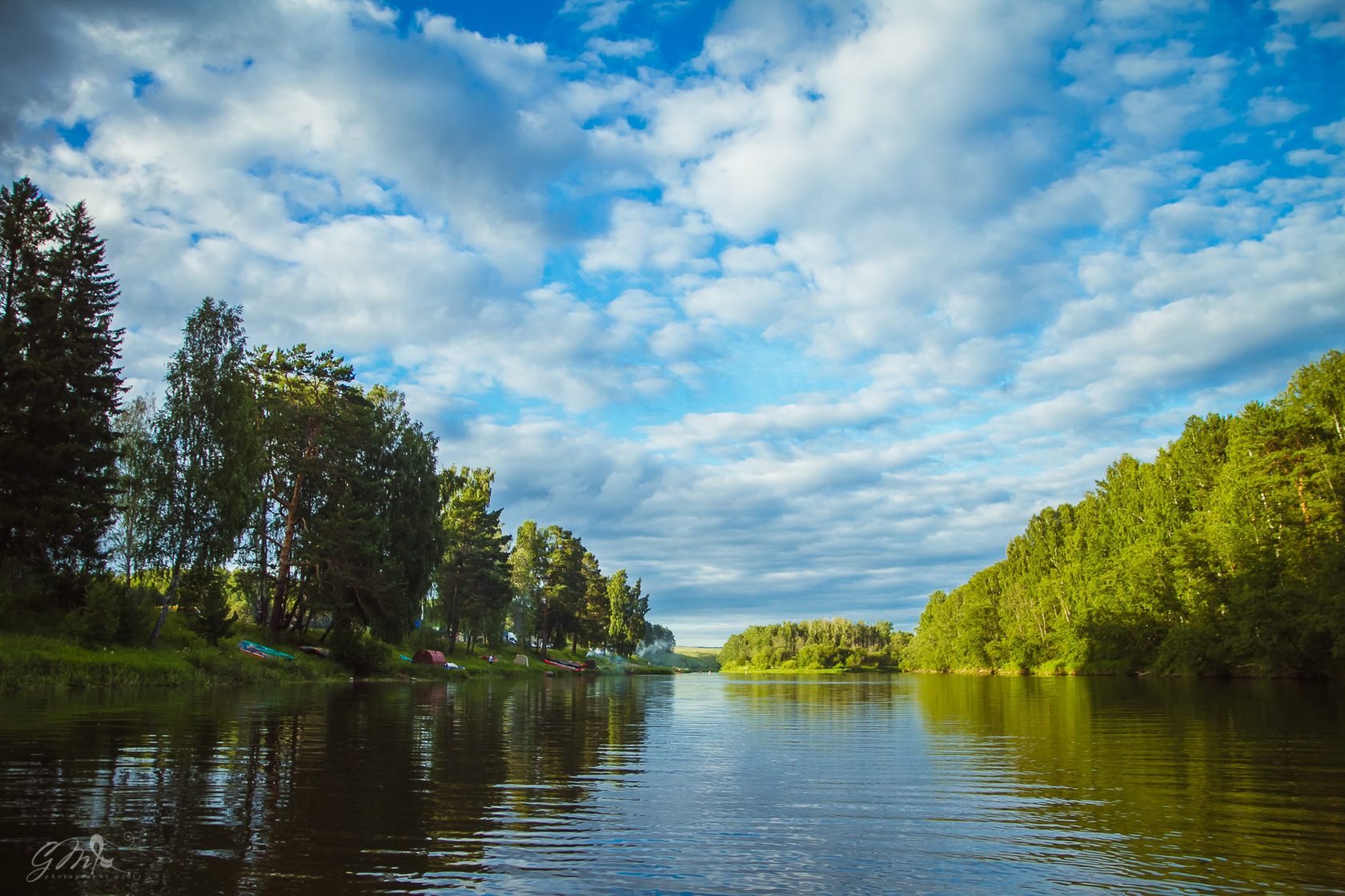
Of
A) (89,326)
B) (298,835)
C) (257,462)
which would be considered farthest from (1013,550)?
(298,835)

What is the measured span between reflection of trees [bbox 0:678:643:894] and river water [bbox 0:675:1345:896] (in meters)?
0.06

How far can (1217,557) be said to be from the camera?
66.7 metres

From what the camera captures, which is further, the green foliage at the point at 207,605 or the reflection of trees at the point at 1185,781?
the green foliage at the point at 207,605

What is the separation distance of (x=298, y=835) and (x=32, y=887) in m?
2.58

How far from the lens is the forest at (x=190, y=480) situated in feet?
118

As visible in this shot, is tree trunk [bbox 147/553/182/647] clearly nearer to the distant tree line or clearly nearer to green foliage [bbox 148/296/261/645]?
green foliage [bbox 148/296/261/645]

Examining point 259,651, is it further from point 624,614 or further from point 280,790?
point 624,614

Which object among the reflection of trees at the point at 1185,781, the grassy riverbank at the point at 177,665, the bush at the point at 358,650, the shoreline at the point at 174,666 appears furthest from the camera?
the bush at the point at 358,650

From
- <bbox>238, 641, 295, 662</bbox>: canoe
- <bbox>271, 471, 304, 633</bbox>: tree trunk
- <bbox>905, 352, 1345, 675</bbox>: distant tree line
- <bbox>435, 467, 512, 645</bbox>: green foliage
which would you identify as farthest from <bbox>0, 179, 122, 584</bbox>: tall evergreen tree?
<bbox>905, 352, 1345, 675</bbox>: distant tree line

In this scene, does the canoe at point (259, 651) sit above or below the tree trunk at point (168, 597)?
below

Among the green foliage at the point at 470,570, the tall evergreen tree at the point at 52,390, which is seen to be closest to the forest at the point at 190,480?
the tall evergreen tree at the point at 52,390

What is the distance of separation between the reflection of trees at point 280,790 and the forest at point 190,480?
17.2 m

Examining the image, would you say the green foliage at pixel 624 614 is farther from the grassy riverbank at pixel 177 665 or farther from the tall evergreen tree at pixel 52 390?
the tall evergreen tree at pixel 52 390

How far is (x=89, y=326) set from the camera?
39906mm
